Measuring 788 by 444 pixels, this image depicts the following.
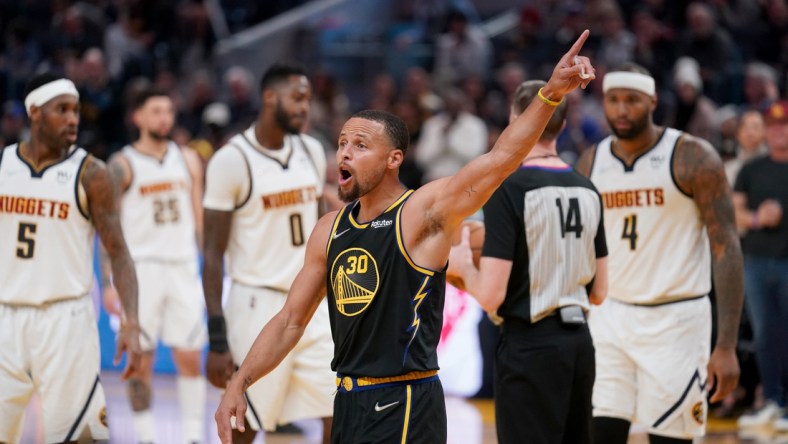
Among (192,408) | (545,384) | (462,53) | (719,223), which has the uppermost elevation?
(462,53)

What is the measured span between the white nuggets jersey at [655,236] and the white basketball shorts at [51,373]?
3067mm

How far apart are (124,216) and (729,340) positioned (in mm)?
5934

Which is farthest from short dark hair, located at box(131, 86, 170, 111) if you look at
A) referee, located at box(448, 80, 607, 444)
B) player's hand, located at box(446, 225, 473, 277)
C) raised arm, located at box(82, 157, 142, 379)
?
referee, located at box(448, 80, 607, 444)

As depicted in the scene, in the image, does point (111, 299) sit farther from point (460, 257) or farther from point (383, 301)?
point (383, 301)

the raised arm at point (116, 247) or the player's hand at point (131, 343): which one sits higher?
the raised arm at point (116, 247)

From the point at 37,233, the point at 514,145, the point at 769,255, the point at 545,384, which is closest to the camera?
the point at 514,145

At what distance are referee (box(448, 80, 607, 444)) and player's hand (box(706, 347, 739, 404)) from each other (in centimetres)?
90

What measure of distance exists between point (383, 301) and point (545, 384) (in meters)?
1.31

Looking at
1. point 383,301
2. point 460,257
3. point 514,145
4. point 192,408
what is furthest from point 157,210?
point 514,145

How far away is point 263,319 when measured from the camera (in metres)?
7.43

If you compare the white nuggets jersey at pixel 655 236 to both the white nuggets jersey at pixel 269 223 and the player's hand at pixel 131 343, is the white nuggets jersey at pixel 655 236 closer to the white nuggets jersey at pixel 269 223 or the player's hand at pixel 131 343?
the white nuggets jersey at pixel 269 223

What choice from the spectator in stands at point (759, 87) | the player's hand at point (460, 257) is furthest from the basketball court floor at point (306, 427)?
the spectator in stands at point (759, 87)

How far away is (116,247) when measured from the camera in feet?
22.6

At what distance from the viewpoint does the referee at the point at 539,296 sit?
5.91 metres
